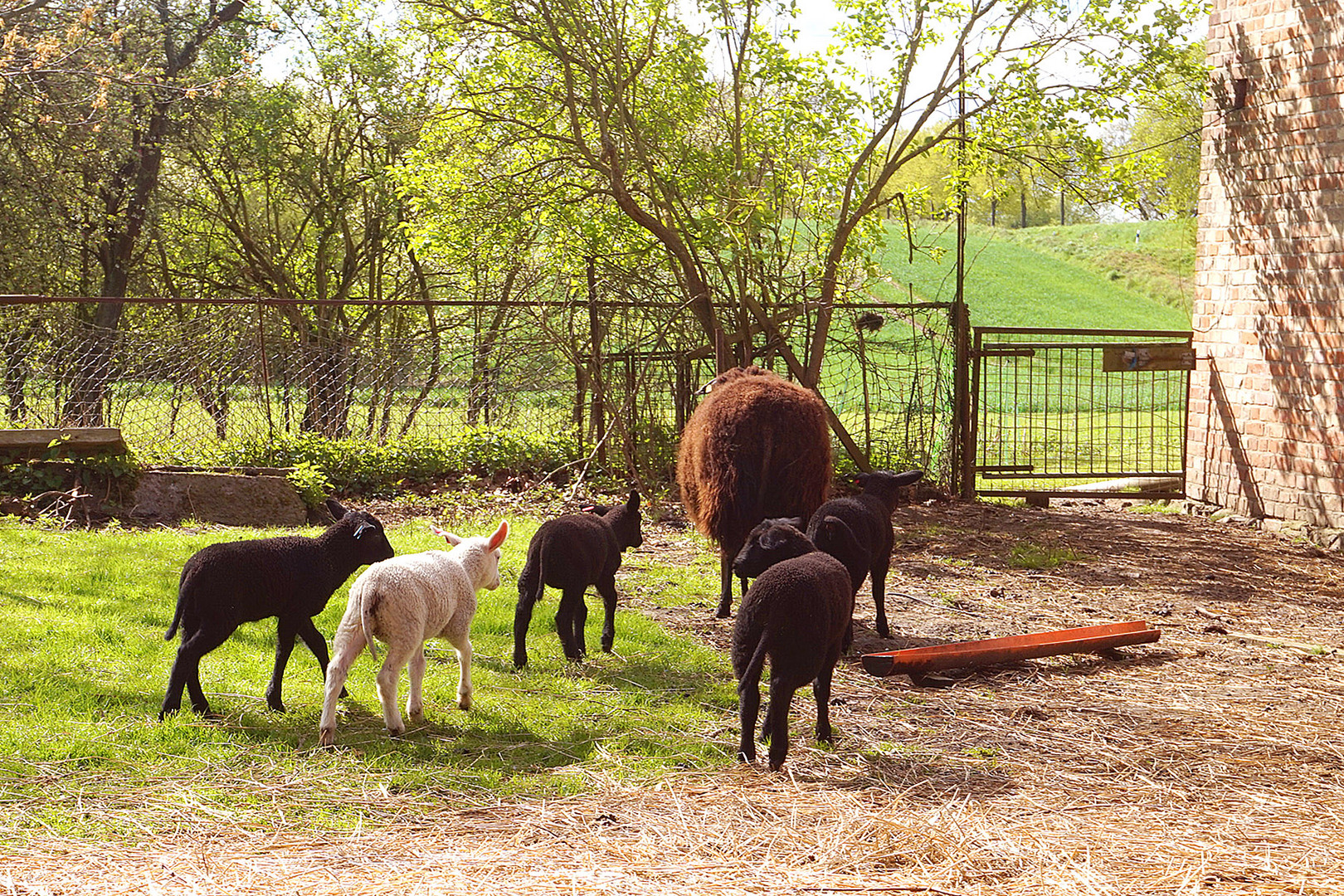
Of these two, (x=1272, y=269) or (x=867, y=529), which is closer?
(x=867, y=529)

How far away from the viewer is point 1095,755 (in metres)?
4.44

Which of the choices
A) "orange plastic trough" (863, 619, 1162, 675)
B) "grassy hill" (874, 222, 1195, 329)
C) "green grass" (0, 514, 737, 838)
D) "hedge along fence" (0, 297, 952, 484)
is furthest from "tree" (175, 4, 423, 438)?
→ "grassy hill" (874, 222, 1195, 329)

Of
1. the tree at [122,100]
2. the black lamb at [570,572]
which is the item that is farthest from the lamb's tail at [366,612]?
the tree at [122,100]

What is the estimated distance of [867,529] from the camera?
5621 millimetres

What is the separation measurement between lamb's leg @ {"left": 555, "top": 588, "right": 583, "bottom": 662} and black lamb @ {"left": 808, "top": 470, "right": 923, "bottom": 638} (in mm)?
1118

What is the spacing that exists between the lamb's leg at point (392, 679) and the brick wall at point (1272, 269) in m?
8.20

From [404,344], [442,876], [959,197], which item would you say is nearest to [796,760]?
[442,876]

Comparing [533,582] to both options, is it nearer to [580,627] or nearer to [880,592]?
[580,627]

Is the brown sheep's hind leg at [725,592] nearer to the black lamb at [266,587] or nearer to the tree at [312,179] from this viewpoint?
the black lamb at [266,587]

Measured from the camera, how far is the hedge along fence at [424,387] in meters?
10.8

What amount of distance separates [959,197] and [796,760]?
782cm

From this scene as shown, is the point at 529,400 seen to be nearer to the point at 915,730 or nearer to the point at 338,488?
the point at 338,488

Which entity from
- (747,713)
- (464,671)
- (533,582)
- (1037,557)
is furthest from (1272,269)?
(464,671)

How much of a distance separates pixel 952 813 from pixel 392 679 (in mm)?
2036
